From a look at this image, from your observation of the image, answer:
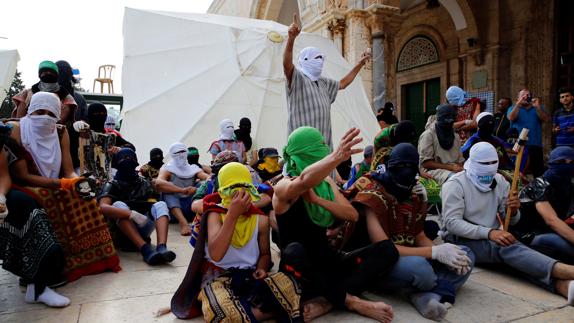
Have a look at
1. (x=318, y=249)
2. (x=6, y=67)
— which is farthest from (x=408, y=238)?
(x=6, y=67)

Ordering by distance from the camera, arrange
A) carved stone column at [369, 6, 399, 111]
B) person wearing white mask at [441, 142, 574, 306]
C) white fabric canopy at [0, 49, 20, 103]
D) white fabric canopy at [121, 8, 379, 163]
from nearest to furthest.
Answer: person wearing white mask at [441, 142, 574, 306] < white fabric canopy at [121, 8, 379, 163] < white fabric canopy at [0, 49, 20, 103] < carved stone column at [369, 6, 399, 111]

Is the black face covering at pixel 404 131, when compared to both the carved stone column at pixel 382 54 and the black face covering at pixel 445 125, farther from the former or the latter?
the carved stone column at pixel 382 54

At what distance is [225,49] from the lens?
6.10 meters

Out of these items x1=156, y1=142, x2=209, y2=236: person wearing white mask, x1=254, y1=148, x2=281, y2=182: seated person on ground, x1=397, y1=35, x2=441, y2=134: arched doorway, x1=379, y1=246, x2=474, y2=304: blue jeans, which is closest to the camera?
x1=379, y1=246, x2=474, y2=304: blue jeans

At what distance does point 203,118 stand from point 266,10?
8811 mm

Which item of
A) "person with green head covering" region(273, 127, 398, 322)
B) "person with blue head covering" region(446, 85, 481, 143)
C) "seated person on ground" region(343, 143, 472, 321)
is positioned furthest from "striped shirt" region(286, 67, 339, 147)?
"person with blue head covering" region(446, 85, 481, 143)

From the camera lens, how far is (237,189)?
7.98ft

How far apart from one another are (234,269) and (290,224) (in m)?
0.44

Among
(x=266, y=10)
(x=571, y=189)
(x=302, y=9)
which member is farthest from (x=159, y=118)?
(x=266, y=10)

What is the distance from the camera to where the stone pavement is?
7.88ft

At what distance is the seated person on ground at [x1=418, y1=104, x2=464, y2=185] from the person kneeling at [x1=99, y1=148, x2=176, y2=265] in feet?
8.98

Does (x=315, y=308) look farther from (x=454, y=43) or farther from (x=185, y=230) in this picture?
(x=454, y=43)

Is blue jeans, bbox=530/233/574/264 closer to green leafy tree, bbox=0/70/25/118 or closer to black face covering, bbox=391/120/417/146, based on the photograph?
black face covering, bbox=391/120/417/146

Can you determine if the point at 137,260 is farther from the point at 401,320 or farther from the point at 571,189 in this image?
the point at 571,189
